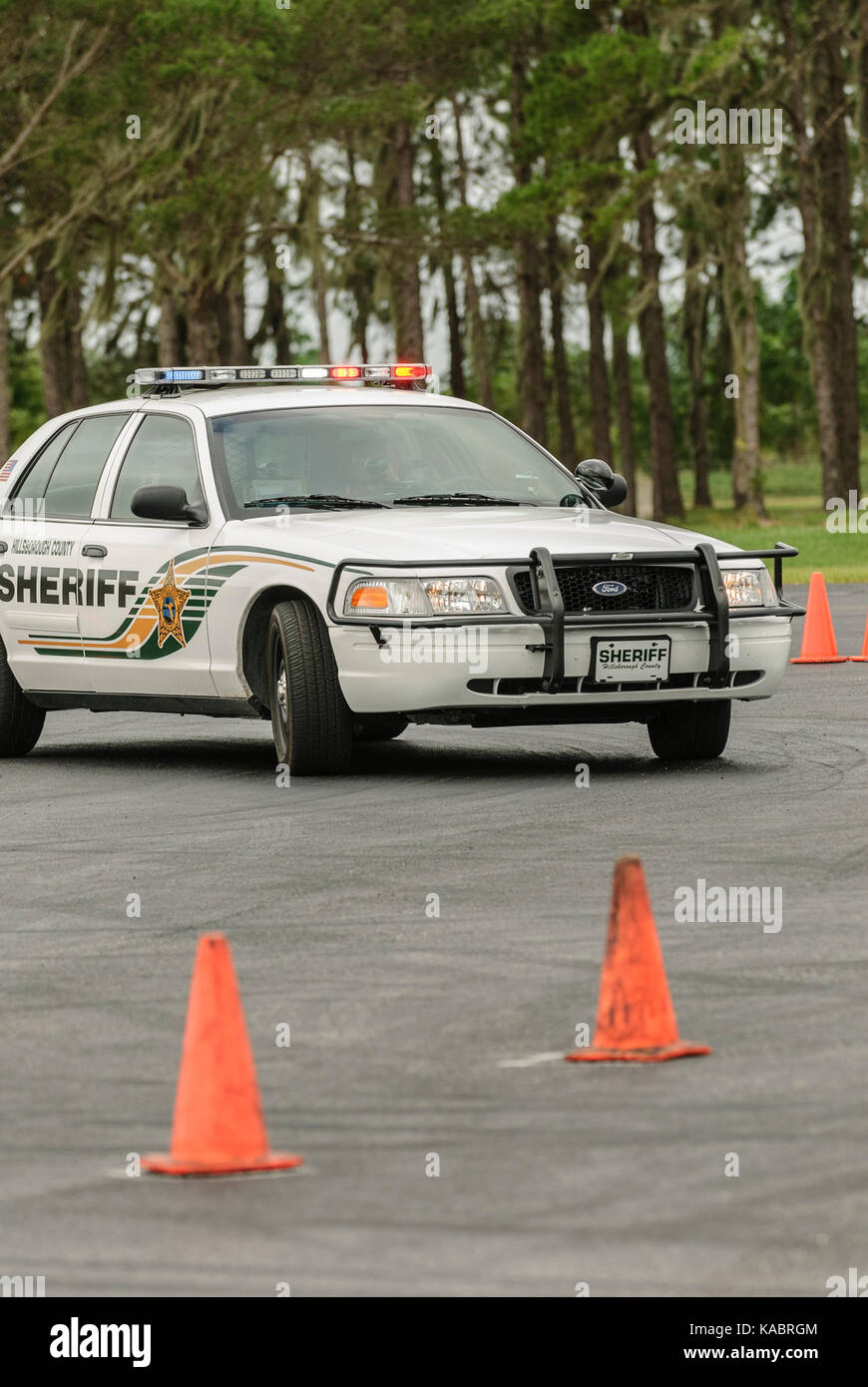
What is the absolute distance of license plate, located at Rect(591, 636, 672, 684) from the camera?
1165 centimetres

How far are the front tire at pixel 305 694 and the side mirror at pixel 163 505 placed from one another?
81cm

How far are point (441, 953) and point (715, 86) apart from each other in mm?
40788

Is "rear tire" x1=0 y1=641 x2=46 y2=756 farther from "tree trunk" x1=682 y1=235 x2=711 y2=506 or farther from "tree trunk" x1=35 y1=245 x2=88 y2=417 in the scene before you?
"tree trunk" x1=682 y1=235 x2=711 y2=506

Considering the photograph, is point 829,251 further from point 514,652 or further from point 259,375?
point 514,652

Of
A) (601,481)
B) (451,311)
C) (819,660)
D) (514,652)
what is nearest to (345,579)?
(514,652)

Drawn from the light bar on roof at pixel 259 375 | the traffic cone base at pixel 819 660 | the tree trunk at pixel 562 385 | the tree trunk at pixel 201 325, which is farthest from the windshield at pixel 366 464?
the tree trunk at pixel 562 385

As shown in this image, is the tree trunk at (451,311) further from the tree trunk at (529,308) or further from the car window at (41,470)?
the car window at (41,470)

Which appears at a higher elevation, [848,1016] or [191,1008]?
[191,1008]

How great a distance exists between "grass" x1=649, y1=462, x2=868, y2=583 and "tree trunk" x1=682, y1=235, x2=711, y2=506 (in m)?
1.58

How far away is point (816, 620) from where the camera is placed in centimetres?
1883

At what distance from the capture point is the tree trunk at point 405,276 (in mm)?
45438

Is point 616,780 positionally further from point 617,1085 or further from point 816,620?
point 816,620

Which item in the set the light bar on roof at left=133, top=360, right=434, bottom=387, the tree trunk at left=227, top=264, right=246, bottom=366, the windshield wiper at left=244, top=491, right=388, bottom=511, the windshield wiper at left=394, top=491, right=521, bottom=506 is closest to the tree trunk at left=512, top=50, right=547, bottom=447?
the tree trunk at left=227, top=264, right=246, bottom=366

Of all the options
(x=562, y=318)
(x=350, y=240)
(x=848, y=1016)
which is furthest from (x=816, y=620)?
(x=562, y=318)
